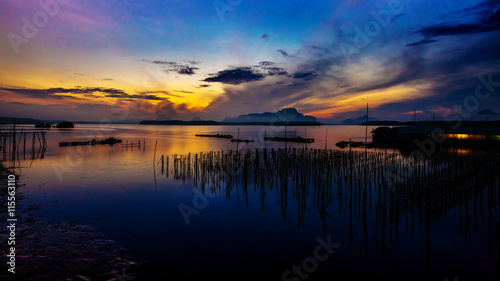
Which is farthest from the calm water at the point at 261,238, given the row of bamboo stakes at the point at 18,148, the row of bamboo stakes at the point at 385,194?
the row of bamboo stakes at the point at 18,148

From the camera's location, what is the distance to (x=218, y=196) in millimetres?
14141

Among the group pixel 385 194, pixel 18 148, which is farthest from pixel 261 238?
pixel 18 148

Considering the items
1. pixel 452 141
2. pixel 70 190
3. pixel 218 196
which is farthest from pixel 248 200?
pixel 452 141

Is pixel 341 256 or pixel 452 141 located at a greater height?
pixel 452 141

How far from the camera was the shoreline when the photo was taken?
6.10 meters

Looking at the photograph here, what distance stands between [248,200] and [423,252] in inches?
311

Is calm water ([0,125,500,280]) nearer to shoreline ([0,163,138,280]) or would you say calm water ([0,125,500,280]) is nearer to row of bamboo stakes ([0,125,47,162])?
shoreline ([0,163,138,280])

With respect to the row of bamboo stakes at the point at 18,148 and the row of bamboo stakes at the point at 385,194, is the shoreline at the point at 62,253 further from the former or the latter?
the row of bamboo stakes at the point at 18,148

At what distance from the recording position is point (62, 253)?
7.00m

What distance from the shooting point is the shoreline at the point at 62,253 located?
6102mm

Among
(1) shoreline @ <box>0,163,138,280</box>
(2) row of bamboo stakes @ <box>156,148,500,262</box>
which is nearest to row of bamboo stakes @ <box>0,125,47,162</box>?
(2) row of bamboo stakes @ <box>156,148,500,262</box>

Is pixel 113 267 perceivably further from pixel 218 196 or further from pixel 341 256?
pixel 218 196

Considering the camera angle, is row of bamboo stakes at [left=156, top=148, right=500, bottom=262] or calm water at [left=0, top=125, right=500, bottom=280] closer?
calm water at [left=0, top=125, right=500, bottom=280]

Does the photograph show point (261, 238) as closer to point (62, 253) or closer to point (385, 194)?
point (385, 194)
